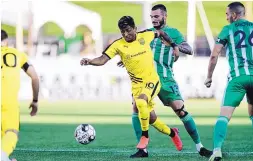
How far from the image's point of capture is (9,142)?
8922 millimetres

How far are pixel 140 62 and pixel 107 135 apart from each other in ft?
14.7

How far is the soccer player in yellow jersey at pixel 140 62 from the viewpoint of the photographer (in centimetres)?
1105

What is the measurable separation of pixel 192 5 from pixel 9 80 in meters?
22.7

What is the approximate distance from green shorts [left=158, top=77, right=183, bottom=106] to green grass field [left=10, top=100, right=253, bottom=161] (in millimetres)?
803

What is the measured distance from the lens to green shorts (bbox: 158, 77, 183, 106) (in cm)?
1183

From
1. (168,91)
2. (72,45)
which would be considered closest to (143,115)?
(168,91)

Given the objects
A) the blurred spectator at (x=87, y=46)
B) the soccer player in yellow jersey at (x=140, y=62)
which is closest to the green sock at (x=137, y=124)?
the soccer player in yellow jersey at (x=140, y=62)

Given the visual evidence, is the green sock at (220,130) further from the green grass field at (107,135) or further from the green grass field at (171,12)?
the green grass field at (171,12)

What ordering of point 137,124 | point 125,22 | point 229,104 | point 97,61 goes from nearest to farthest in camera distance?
point 229,104
point 125,22
point 97,61
point 137,124

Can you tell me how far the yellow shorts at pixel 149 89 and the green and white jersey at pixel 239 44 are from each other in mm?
1193

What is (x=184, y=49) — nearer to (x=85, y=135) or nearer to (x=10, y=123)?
A: (x=85, y=135)

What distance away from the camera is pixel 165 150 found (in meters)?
12.3

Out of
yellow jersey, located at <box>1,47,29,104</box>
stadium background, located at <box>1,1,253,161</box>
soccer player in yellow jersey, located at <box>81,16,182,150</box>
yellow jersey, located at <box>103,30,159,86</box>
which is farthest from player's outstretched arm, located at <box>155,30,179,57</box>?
yellow jersey, located at <box>1,47,29,104</box>

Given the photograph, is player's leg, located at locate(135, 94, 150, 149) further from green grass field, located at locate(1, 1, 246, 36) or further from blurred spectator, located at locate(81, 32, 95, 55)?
green grass field, located at locate(1, 1, 246, 36)
